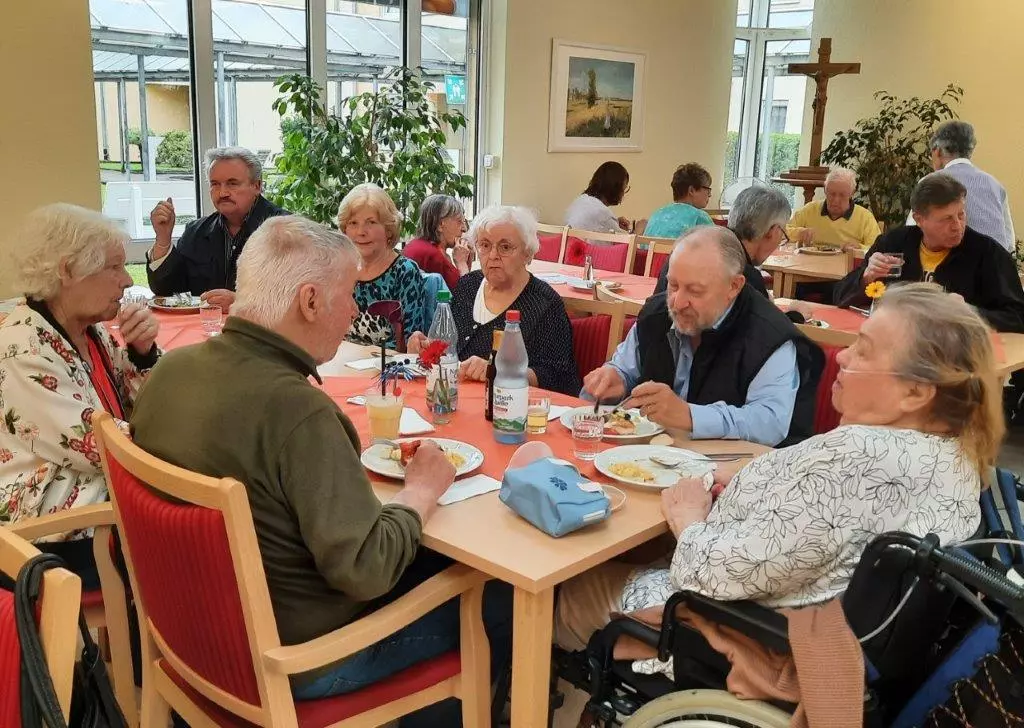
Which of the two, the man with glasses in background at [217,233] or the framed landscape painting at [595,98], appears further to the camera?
the framed landscape painting at [595,98]

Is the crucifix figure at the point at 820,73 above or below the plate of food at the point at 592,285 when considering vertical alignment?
above

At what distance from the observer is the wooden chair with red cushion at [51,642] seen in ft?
3.35

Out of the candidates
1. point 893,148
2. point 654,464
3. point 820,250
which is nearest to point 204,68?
point 820,250

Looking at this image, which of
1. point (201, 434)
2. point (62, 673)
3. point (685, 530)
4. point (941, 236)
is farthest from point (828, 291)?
point (62, 673)

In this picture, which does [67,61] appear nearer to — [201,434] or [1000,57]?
[201,434]

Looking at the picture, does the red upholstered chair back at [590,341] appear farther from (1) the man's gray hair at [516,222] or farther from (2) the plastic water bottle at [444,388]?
(2) the plastic water bottle at [444,388]

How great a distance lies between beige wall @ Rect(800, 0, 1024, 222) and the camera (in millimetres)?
7078

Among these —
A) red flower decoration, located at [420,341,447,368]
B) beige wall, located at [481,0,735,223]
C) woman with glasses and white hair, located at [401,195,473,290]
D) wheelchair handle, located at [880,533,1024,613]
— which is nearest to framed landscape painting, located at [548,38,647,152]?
beige wall, located at [481,0,735,223]

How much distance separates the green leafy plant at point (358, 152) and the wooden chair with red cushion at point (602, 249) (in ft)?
2.38

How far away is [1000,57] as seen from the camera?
711 cm

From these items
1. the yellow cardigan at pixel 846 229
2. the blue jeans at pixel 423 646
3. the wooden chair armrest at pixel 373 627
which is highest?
the yellow cardigan at pixel 846 229

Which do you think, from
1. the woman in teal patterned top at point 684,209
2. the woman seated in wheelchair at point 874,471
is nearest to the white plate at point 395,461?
the woman seated in wheelchair at point 874,471

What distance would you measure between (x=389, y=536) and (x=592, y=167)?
5827 millimetres

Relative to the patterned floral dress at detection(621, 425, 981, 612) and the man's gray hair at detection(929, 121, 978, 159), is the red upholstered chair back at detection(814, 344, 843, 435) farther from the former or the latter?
the man's gray hair at detection(929, 121, 978, 159)
